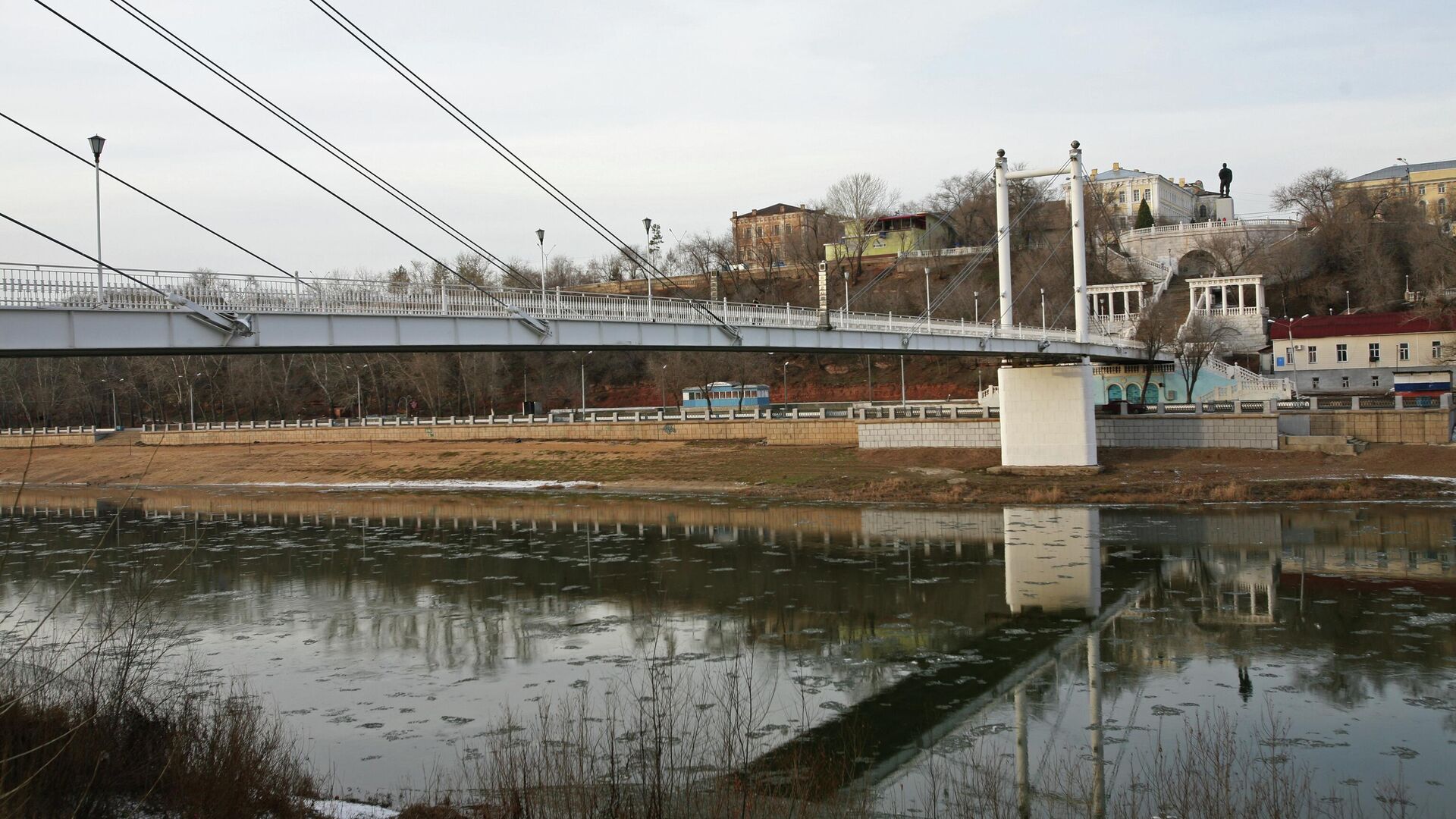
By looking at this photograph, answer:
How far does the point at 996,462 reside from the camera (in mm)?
45281

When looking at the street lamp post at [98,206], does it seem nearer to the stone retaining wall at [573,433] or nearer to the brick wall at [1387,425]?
the stone retaining wall at [573,433]

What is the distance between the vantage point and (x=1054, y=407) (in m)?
42.8

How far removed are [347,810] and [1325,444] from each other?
41.5 metres

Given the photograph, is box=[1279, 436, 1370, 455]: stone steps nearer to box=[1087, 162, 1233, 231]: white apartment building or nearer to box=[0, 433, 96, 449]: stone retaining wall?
box=[1087, 162, 1233, 231]: white apartment building

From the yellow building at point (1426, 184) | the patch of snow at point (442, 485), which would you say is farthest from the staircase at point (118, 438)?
the yellow building at point (1426, 184)

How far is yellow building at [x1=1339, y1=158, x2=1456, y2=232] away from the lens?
8781cm

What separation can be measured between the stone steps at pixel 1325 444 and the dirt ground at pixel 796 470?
589 millimetres

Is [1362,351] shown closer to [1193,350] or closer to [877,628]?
[1193,350]

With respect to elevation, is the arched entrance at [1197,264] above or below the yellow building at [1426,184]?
below

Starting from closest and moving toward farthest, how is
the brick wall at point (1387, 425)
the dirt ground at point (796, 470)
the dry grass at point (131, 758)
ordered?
1. the dry grass at point (131, 758)
2. the dirt ground at point (796, 470)
3. the brick wall at point (1387, 425)

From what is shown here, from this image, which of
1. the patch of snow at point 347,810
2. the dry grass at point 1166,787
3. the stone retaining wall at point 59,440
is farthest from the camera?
the stone retaining wall at point 59,440

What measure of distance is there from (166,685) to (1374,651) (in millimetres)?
18729

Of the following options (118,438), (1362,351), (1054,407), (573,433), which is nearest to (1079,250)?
(1054,407)

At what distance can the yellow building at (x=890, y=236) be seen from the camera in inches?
3789
